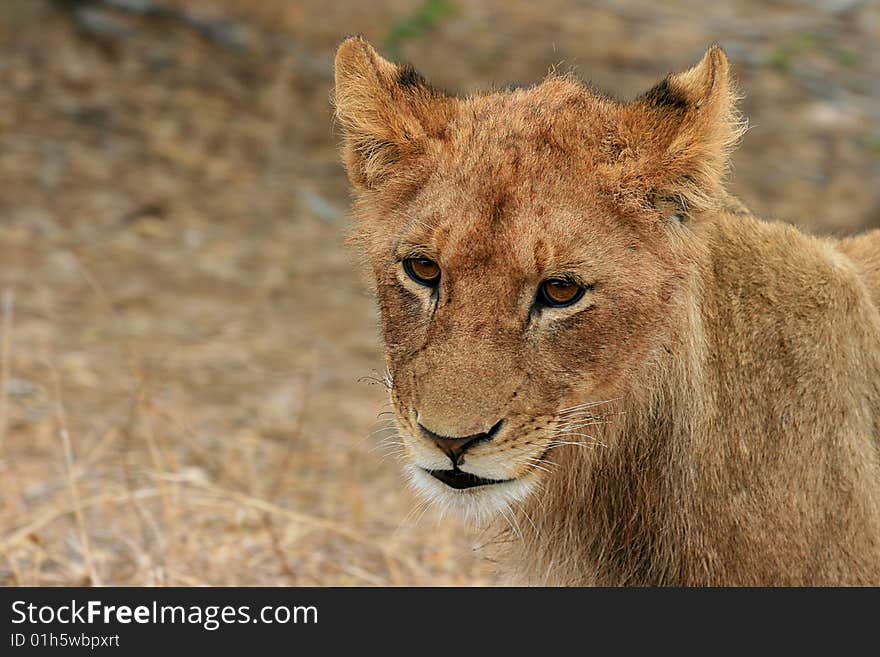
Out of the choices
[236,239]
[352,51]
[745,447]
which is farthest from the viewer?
[236,239]

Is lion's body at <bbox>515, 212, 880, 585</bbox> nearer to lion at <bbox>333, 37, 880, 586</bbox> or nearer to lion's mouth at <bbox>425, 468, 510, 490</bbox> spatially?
lion at <bbox>333, 37, 880, 586</bbox>

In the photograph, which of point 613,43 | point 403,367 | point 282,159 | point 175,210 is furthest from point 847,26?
point 403,367

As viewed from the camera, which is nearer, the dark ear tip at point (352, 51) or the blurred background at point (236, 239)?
the dark ear tip at point (352, 51)

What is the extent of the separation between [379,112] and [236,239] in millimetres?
6189

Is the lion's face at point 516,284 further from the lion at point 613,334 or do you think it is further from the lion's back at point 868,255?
the lion's back at point 868,255

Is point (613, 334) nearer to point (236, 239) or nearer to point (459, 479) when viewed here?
point (459, 479)

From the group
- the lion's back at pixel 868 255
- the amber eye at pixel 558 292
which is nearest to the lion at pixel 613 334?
the amber eye at pixel 558 292

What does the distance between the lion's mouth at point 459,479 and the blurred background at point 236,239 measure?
1554 millimetres

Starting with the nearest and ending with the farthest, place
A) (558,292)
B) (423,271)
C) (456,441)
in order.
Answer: (456,441) < (558,292) < (423,271)

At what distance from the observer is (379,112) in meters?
3.64

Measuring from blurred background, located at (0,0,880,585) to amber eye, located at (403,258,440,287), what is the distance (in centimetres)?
119

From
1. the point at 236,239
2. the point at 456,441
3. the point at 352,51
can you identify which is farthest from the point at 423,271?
the point at 236,239

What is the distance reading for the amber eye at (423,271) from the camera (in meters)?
3.31

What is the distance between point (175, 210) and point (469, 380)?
7.07 m
